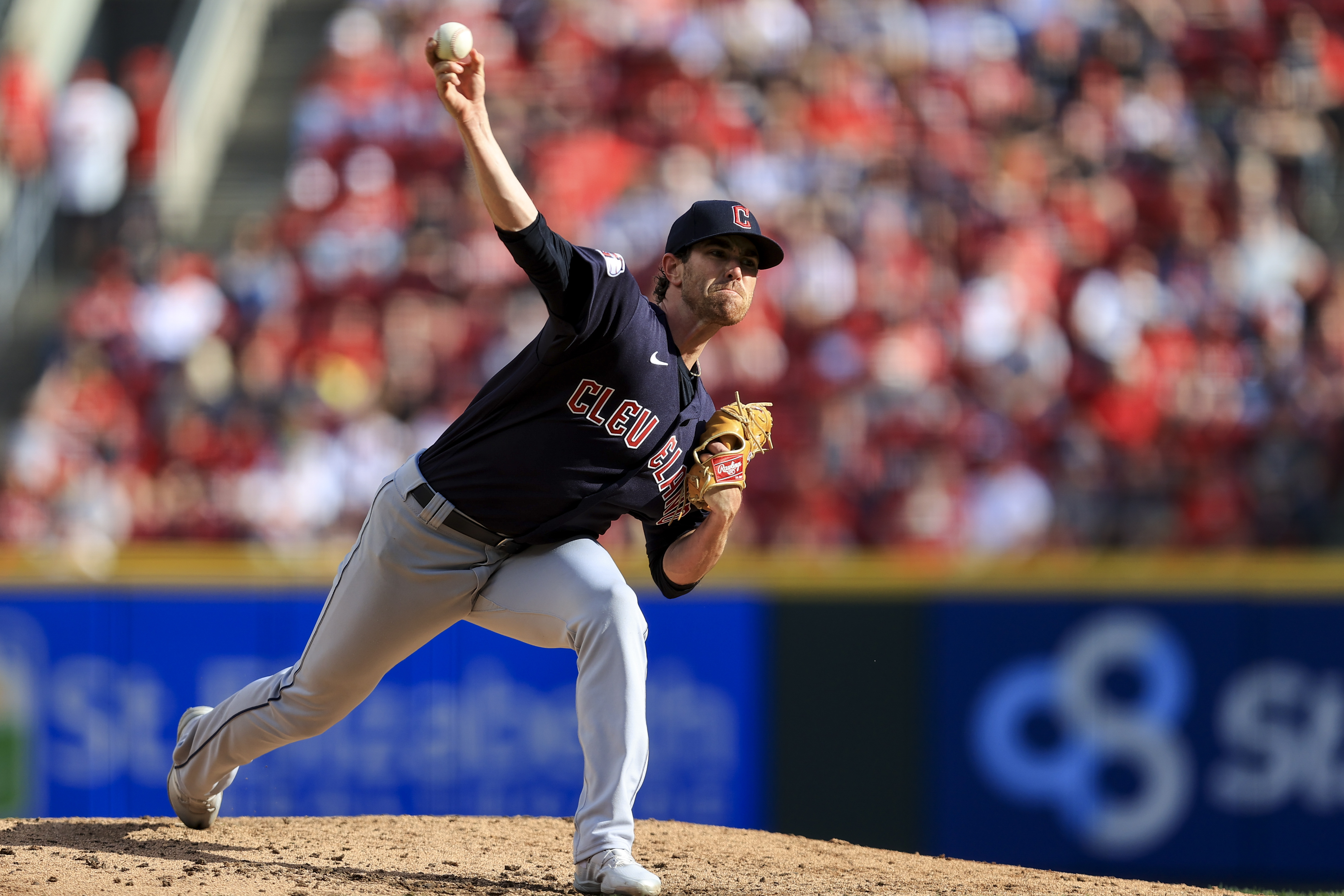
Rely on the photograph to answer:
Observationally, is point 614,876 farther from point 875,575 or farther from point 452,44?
point 875,575

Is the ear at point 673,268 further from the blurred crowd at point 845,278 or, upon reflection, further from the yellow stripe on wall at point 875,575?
the blurred crowd at point 845,278

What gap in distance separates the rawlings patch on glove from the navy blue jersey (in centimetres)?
6

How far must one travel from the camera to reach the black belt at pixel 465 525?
3.99m

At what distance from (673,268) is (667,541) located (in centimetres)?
74

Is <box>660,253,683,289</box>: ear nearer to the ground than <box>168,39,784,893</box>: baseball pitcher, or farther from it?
farther from it

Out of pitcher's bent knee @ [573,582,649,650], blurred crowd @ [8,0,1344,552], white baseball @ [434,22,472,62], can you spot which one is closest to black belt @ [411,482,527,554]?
pitcher's bent knee @ [573,582,649,650]

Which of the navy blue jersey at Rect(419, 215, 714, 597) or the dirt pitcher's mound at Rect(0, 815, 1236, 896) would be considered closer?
the navy blue jersey at Rect(419, 215, 714, 597)

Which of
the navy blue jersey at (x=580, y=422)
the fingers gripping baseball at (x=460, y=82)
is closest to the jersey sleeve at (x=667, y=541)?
the navy blue jersey at (x=580, y=422)

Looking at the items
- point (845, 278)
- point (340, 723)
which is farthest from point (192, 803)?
point (845, 278)

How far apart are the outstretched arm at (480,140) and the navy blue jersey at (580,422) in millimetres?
199

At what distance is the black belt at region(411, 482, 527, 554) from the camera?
13.1 feet

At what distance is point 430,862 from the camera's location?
4375mm

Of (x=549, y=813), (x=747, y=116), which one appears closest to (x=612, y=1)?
(x=747, y=116)

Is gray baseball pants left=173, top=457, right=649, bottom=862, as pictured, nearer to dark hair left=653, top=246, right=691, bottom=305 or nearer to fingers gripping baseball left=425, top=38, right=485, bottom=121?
dark hair left=653, top=246, right=691, bottom=305
